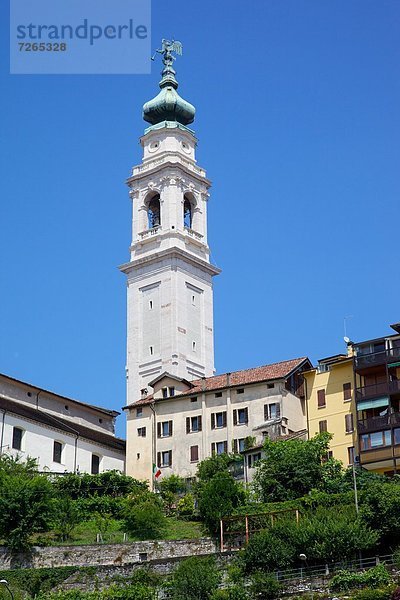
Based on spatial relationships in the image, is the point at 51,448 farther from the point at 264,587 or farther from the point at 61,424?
the point at 264,587

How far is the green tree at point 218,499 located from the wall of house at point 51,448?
16.5 m

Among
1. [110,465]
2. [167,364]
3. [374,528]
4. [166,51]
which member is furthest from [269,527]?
[166,51]

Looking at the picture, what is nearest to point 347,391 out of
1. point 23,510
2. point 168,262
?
point 23,510

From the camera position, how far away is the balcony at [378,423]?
80.8 meters

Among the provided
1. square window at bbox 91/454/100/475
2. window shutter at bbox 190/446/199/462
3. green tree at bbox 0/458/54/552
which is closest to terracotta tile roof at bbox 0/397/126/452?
square window at bbox 91/454/100/475

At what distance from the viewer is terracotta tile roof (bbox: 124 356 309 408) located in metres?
92.2

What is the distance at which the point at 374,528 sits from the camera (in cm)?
6906

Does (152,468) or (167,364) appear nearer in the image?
(152,468)

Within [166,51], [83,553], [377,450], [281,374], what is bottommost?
[83,553]

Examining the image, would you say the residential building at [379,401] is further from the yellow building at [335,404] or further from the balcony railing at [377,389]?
the yellow building at [335,404]

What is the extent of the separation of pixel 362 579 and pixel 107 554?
54.6 feet

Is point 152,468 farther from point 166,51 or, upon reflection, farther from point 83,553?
point 166,51

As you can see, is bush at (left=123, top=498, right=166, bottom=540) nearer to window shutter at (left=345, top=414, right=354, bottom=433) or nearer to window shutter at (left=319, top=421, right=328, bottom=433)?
window shutter at (left=319, top=421, right=328, bottom=433)

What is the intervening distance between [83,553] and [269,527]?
10.9m
